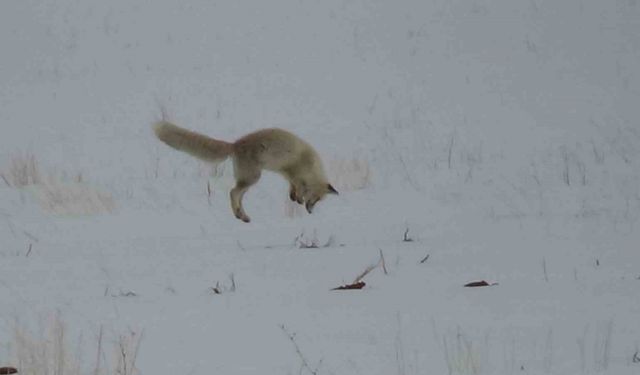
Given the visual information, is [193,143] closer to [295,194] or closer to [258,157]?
[258,157]

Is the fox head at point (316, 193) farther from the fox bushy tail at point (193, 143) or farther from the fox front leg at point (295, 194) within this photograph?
the fox bushy tail at point (193, 143)

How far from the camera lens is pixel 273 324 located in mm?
3787

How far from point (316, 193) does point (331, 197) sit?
0.84 feet

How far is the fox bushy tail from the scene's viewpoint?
701cm

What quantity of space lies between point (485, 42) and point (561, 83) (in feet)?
7.06

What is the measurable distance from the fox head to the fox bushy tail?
0.54 m

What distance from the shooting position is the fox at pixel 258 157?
276 inches

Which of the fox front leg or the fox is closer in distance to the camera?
the fox

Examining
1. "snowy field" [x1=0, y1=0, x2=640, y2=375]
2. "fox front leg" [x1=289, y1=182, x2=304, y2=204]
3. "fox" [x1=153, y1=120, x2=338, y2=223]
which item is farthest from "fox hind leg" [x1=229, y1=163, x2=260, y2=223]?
"fox front leg" [x1=289, y1=182, x2=304, y2=204]

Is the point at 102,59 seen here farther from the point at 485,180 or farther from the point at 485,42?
the point at 485,180

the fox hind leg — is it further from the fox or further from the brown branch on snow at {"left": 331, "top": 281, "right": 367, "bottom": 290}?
the brown branch on snow at {"left": 331, "top": 281, "right": 367, "bottom": 290}

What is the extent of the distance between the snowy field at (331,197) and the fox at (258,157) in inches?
5.6

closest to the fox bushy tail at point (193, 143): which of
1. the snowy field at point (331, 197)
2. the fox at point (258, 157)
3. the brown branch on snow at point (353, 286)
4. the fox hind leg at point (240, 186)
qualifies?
the fox at point (258, 157)

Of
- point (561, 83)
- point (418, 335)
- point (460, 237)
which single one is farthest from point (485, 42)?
point (418, 335)
